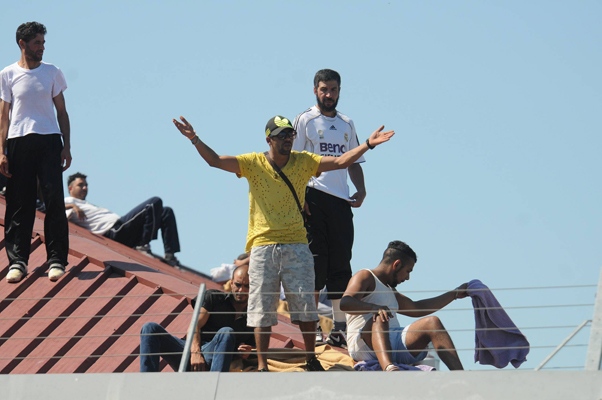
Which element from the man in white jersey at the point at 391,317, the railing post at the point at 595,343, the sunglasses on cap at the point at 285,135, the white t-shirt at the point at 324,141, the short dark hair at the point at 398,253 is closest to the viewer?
the railing post at the point at 595,343

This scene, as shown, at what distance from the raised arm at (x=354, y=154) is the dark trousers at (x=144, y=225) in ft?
20.2

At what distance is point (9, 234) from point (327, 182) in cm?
279

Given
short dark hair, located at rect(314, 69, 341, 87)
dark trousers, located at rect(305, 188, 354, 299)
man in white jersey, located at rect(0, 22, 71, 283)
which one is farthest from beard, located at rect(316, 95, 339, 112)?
man in white jersey, located at rect(0, 22, 71, 283)

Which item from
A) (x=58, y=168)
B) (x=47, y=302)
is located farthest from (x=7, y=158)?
(x=47, y=302)

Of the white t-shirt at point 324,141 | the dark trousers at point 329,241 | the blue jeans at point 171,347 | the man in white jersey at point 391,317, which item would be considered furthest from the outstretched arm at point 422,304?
the blue jeans at point 171,347

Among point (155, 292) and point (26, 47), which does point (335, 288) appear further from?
point (26, 47)

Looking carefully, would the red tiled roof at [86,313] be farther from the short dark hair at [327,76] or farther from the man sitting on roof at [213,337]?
the short dark hair at [327,76]

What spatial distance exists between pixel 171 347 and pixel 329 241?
179cm

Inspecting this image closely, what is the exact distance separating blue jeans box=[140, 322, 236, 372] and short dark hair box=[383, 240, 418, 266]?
4.30 feet

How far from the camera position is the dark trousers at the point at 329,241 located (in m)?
11.6

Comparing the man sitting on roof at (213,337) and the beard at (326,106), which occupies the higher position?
the beard at (326,106)

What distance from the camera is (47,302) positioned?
12.7 m

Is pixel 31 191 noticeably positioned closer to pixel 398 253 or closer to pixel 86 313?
pixel 86 313

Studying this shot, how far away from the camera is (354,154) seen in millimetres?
10398
